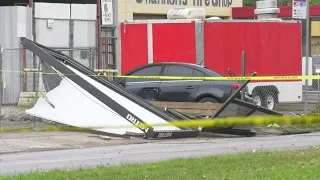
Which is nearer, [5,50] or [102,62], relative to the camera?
[5,50]

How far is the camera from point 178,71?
61.6ft

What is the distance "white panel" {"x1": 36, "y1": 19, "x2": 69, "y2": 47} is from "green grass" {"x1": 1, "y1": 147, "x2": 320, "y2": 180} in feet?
45.8

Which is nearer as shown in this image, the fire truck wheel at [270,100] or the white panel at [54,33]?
the fire truck wheel at [270,100]

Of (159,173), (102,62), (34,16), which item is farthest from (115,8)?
(159,173)

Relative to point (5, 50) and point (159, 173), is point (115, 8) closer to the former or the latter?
point (5, 50)

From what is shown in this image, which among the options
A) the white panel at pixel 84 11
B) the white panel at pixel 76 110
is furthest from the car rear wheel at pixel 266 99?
the white panel at pixel 84 11

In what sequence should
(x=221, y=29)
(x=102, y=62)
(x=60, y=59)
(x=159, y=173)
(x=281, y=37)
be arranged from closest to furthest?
(x=159, y=173), (x=60, y=59), (x=221, y=29), (x=281, y=37), (x=102, y=62)

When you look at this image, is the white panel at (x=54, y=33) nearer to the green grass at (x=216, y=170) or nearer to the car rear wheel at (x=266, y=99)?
the car rear wheel at (x=266, y=99)

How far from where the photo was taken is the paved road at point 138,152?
11.8 m

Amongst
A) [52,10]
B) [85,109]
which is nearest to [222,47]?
[52,10]

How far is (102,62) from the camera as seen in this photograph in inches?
1064

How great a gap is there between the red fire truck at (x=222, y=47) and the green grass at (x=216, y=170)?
10091 mm

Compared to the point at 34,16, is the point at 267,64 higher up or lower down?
lower down

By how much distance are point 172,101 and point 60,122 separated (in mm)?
3416
